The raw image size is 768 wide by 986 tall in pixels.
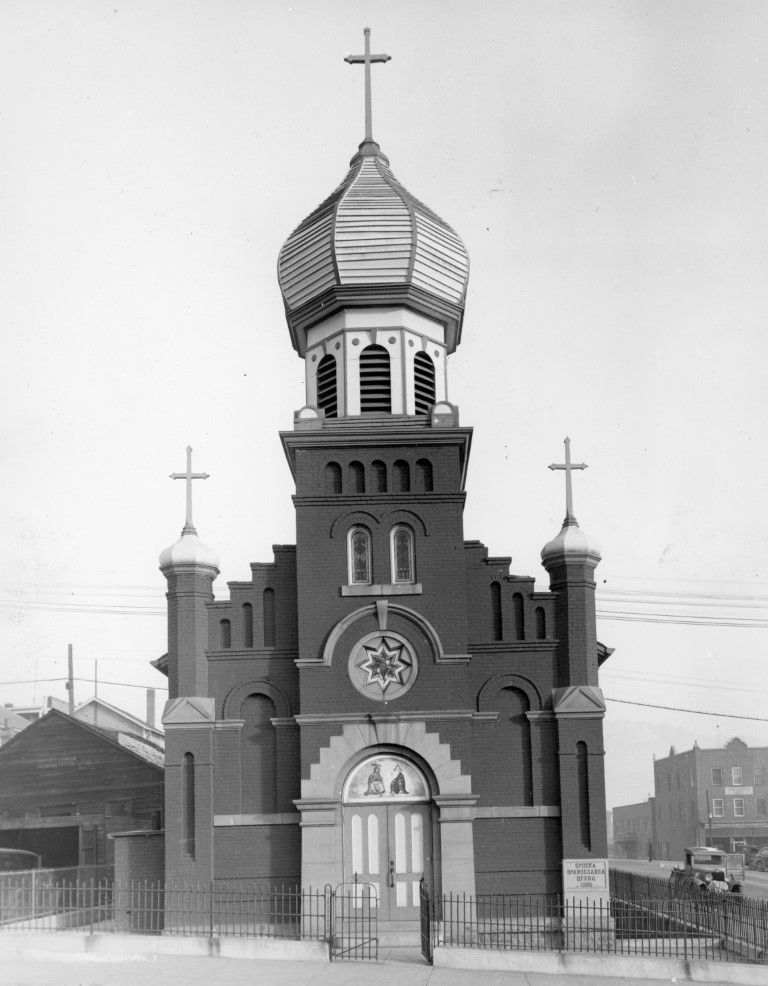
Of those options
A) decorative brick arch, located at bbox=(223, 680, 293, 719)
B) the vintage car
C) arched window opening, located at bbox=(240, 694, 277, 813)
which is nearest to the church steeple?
decorative brick arch, located at bbox=(223, 680, 293, 719)

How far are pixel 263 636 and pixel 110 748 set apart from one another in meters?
17.0

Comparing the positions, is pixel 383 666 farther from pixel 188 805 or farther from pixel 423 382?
pixel 423 382

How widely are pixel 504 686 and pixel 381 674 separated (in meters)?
2.44

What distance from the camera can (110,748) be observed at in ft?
137

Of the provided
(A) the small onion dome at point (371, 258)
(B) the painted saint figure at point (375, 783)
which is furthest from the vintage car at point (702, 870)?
(A) the small onion dome at point (371, 258)

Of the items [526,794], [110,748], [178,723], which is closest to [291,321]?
[178,723]

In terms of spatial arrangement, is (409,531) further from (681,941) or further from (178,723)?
(681,941)

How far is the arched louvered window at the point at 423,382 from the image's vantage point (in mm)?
27812

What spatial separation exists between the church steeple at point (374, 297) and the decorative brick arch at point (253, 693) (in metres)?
5.57

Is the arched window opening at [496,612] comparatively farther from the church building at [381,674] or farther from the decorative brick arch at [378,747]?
the decorative brick arch at [378,747]

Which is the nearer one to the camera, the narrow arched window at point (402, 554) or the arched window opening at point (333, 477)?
the narrow arched window at point (402, 554)

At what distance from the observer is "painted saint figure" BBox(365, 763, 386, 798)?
25469 millimetres

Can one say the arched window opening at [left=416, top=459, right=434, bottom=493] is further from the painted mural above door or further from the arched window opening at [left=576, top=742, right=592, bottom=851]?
the arched window opening at [left=576, top=742, right=592, bottom=851]

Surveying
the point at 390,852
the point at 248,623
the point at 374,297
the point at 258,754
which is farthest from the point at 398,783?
the point at 374,297
